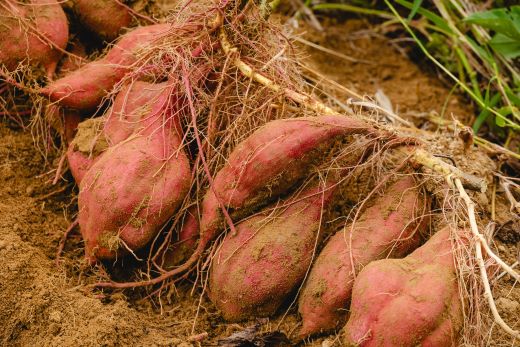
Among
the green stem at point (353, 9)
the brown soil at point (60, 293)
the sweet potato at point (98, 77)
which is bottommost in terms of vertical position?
the brown soil at point (60, 293)

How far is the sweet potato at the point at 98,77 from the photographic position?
5.24ft

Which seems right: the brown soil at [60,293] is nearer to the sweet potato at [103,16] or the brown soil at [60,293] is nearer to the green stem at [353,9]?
the sweet potato at [103,16]

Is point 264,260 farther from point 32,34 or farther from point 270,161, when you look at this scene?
point 32,34

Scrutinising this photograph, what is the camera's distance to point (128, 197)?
1377 millimetres

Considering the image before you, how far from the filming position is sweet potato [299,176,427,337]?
4.28 feet

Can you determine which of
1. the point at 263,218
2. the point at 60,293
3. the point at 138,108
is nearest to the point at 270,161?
the point at 263,218

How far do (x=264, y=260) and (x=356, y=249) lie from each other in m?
0.19

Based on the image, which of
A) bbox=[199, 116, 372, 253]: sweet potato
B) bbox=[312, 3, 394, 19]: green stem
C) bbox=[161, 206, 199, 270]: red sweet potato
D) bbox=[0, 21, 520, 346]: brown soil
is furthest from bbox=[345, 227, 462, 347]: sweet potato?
bbox=[312, 3, 394, 19]: green stem

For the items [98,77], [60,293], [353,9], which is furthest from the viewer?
[353,9]

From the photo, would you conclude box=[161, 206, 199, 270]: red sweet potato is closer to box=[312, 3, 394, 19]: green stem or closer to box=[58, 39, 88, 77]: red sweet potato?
box=[58, 39, 88, 77]: red sweet potato

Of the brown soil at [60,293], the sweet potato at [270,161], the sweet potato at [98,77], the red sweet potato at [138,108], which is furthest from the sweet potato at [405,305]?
the sweet potato at [98,77]

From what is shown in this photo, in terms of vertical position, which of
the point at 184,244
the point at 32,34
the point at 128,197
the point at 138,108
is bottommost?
the point at 184,244

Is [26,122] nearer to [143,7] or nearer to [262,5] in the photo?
[143,7]

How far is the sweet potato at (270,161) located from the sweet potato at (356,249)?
16 centimetres
